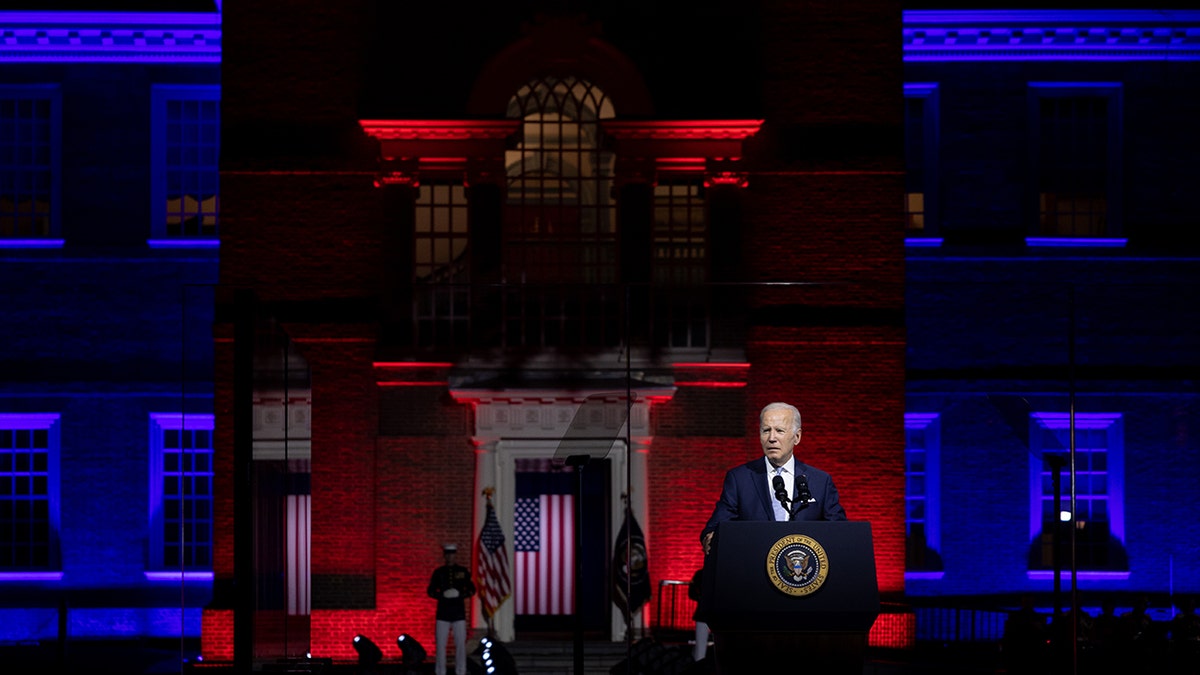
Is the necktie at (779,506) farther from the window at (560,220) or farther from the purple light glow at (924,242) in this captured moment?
the purple light glow at (924,242)

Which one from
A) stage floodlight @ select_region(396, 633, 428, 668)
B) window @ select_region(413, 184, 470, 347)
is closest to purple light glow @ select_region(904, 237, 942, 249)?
window @ select_region(413, 184, 470, 347)

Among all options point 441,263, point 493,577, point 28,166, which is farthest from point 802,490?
point 28,166

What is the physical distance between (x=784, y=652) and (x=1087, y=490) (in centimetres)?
1289

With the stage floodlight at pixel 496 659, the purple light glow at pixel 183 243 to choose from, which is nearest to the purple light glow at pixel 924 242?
the stage floodlight at pixel 496 659

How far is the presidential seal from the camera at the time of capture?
7891 mm

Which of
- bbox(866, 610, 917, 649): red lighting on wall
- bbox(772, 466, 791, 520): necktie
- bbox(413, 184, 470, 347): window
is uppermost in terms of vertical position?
bbox(413, 184, 470, 347): window

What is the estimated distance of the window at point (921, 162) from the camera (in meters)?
19.9

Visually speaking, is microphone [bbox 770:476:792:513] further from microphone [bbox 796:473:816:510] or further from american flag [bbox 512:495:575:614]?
american flag [bbox 512:495:575:614]

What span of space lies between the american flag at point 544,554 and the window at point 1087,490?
632 cm

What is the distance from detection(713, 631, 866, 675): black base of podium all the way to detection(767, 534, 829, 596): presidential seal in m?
0.26

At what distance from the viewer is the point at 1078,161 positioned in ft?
64.9

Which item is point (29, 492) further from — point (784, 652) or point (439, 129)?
point (784, 652)

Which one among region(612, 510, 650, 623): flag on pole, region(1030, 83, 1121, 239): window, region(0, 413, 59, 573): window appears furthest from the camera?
region(0, 413, 59, 573): window

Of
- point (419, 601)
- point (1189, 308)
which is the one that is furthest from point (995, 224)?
point (419, 601)
